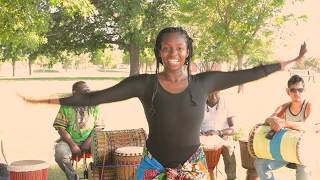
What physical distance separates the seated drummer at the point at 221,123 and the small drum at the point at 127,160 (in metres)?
1.35

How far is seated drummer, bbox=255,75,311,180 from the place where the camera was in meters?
5.81

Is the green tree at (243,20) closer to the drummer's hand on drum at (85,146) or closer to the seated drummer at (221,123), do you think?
the seated drummer at (221,123)

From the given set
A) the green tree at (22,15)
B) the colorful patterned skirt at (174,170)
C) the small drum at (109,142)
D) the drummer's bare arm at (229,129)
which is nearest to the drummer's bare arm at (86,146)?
the small drum at (109,142)

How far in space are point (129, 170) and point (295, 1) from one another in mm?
25371

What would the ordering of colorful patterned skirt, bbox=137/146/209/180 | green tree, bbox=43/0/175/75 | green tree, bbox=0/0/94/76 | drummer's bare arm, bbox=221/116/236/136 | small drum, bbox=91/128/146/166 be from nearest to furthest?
colorful patterned skirt, bbox=137/146/209/180, small drum, bbox=91/128/146/166, drummer's bare arm, bbox=221/116/236/136, green tree, bbox=0/0/94/76, green tree, bbox=43/0/175/75

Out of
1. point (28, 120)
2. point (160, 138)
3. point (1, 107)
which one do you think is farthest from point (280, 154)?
point (1, 107)

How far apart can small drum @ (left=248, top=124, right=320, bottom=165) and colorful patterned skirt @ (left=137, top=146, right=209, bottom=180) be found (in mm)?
2849

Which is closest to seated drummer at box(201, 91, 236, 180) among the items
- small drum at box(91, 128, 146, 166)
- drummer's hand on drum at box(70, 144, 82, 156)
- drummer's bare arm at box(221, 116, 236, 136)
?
drummer's bare arm at box(221, 116, 236, 136)

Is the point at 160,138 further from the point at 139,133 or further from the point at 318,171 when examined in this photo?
the point at 318,171

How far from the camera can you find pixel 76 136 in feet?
23.4

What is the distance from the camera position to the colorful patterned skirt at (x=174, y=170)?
9.48 ft

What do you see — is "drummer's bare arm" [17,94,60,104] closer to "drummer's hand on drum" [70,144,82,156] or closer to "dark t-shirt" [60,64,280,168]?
"dark t-shirt" [60,64,280,168]

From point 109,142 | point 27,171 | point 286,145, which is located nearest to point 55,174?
point 109,142

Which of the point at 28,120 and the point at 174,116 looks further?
the point at 28,120
